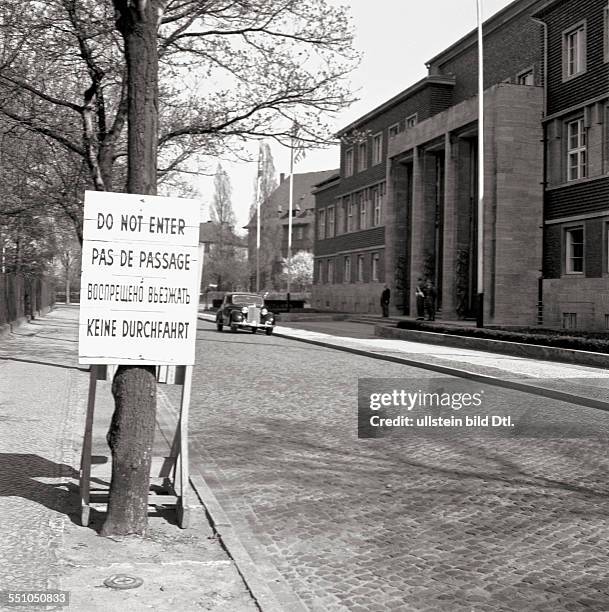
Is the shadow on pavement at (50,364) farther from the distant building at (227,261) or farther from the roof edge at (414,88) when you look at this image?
the distant building at (227,261)

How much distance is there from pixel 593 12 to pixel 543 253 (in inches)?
328

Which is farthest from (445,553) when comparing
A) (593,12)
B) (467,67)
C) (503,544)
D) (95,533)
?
(467,67)

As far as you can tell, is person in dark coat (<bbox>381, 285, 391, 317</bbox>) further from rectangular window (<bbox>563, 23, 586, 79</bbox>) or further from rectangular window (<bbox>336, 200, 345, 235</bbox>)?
rectangular window (<bbox>336, 200, 345, 235</bbox>)

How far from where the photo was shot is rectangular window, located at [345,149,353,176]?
54.7 m

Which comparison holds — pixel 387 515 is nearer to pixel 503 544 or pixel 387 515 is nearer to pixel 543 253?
pixel 503 544

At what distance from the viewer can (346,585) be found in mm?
4664

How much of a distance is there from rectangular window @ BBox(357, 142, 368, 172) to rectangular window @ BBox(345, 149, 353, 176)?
4.40 ft

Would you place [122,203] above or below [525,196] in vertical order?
below

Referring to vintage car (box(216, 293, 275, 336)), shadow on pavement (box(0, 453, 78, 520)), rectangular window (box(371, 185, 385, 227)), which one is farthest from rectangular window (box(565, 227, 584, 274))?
shadow on pavement (box(0, 453, 78, 520))

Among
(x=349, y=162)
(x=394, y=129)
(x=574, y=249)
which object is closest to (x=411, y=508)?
(x=574, y=249)

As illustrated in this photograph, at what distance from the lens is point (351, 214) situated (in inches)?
2122

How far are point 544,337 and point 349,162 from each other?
1434 inches

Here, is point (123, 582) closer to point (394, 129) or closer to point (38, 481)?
point (38, 481)

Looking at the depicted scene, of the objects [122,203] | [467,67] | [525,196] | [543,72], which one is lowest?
[122,203]
